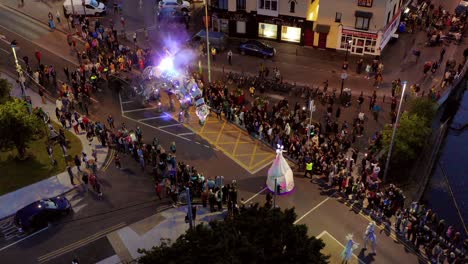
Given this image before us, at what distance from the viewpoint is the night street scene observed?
29859 millimetres

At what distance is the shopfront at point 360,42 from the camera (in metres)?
50.8

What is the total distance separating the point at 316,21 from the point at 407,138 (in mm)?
20112

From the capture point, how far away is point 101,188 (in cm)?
3447

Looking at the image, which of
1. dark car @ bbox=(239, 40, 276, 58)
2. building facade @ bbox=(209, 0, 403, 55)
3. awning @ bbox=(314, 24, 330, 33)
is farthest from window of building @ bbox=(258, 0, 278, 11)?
awning @ bbox=(314, 24, 330, 33)

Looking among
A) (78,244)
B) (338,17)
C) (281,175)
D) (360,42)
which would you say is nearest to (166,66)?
(281,175)

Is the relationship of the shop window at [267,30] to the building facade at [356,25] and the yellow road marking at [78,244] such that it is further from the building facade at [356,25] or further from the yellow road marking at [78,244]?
the yellow road marking at [78,244]

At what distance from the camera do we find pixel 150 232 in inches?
1219

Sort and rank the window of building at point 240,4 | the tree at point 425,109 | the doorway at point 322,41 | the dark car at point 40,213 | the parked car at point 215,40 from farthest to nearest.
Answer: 1. the window of building at point 240,4
2. the parked car at point 215,40
3. the doorway at point 322,41
4. the tree at point 425,109
5. the dark car at point 40,213

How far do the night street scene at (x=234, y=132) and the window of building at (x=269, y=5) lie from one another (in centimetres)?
21

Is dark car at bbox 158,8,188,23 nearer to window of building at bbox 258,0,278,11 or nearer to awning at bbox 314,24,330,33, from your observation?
window of building at bbox 258,0,278,11

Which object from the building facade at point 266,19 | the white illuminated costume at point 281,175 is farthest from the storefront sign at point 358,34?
the white illuminated costume at point 281,175

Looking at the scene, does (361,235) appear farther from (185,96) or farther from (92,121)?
(92,121)

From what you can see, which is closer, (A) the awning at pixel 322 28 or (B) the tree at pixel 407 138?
(B) the tree at pixel 407 138

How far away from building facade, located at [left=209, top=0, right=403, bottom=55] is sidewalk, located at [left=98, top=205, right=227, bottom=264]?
25132mm
